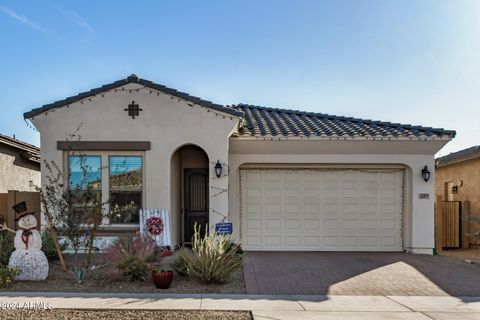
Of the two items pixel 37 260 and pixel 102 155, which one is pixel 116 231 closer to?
pixel 102 155

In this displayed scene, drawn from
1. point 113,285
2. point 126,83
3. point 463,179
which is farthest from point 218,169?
point 463,179

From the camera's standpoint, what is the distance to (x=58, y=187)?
11.0 metres

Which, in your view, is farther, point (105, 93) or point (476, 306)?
point (105, 93)

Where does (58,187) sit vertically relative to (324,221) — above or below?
above

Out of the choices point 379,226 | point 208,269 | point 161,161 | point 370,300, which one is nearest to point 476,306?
point 370,300

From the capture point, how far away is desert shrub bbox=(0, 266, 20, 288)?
25.3 feet

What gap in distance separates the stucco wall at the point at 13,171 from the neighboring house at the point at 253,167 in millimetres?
5022

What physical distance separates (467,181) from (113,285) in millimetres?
14763

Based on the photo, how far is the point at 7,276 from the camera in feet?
25.5

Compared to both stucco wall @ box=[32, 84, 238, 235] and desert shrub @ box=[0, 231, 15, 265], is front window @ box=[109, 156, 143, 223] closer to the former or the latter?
stucco wall @ box=[32, 84, 238, 235]

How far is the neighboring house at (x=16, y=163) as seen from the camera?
15.0m

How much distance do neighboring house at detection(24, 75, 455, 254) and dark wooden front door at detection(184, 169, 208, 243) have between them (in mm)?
33

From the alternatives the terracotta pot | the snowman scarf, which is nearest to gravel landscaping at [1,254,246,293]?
the terracotta pot

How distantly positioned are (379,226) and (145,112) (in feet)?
26.2
